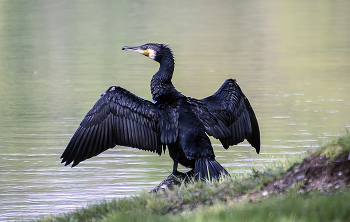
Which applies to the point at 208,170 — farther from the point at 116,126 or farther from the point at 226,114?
the point at 116,126

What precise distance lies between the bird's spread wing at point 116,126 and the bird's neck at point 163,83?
289 mm

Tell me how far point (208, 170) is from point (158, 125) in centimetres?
95

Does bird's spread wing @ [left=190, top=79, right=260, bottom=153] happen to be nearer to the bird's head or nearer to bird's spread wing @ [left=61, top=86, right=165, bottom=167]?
bird's spread wing @ [left=61, top=86, right=165, bottom=167]

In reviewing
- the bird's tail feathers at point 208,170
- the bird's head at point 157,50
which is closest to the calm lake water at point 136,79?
the bird's tail feathers at point 208,170

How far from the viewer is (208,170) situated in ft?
26.5

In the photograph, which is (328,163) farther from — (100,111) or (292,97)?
(292,97)

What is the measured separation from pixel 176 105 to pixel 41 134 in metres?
6.50

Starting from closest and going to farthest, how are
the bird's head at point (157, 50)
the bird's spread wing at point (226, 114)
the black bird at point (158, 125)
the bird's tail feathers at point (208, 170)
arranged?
the bird's tail feathers at point (208, 170) → the black bird at point (158, 125) → the bird's spread wing at point (226, 114) → the bird's head at point (157, 50)

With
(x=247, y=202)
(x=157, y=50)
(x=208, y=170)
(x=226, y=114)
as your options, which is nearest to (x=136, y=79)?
(x=157, y=50)

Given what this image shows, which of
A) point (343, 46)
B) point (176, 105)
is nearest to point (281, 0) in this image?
point (343, 46)

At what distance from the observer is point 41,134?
14.5 m

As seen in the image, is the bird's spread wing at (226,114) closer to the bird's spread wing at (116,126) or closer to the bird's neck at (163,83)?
the bird's neck at (163,83)

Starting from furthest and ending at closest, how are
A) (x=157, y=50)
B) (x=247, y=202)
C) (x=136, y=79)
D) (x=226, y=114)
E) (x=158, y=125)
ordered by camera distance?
(x=136, y=79) < (x=157, y=50) < (x=226, y=114) < (x=158, y=125) < (x=247, y=202)

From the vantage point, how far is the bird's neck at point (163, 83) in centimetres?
889
